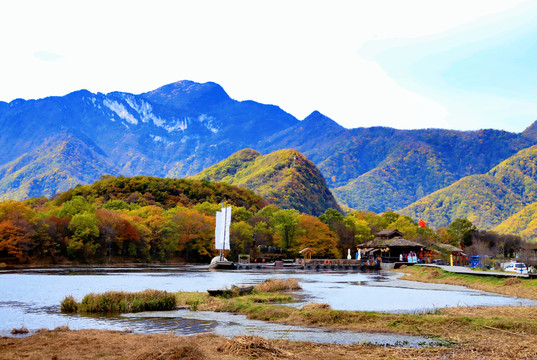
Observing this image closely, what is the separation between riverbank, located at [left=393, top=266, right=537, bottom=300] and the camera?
32094 millimetres

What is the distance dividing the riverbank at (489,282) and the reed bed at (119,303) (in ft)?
66.0

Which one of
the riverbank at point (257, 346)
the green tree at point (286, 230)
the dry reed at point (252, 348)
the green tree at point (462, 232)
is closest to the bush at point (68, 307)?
the riverbank at point (257, 346)

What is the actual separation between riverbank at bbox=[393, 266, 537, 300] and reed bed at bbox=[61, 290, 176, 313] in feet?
66.0

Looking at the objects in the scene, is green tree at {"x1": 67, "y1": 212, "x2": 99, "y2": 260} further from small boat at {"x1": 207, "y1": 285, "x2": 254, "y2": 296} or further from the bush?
the bush

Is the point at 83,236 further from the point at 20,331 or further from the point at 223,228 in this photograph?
the point at 20,331

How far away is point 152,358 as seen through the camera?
12.9 metres

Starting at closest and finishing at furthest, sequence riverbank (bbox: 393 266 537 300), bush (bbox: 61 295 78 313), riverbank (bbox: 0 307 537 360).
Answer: riverbank (bbox: 0 307 537 360) → bush (bbox: 61 295 78 313) → riverbank (bbox: 393 266 537 300)

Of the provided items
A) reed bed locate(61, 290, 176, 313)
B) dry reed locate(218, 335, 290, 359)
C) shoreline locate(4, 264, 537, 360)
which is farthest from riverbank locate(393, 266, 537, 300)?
dry reed locate(218, 335, 290, 359)

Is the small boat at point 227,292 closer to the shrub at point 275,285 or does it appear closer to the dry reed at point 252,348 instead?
the shrub at point 275,285

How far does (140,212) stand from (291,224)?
34.9 m

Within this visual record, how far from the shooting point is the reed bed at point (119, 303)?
24375 mm

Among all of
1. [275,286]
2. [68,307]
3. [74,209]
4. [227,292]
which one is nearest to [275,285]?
[275,286]

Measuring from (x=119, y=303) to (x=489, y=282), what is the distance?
26752 millimetres

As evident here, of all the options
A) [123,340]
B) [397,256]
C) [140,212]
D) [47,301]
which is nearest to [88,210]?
[140,212]
